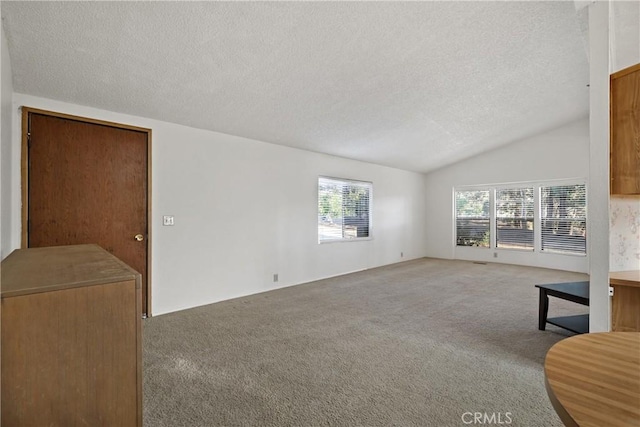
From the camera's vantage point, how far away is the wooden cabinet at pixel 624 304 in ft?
6.31

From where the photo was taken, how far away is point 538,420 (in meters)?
1.73

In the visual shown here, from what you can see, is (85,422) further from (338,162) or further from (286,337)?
(338,162)

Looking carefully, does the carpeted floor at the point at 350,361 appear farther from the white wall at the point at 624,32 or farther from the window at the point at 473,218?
the window at the point at 473,218

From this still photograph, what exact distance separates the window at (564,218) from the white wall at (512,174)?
0.22m

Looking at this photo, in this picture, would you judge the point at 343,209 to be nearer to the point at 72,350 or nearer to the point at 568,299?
the point at 568,299

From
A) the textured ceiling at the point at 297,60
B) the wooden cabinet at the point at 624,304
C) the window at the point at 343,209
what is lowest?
the wooden cabinet at the point at 624,304

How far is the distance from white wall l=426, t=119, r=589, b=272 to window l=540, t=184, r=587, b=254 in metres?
0.22

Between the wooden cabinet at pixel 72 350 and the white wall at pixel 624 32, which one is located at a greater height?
the white wall at pixel 624 32

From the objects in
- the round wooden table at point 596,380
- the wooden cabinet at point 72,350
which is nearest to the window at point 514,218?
the round wooden table at point 596,380

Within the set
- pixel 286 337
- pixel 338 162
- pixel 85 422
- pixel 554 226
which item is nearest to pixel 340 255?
pixel 338 162

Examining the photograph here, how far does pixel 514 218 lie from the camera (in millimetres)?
6941

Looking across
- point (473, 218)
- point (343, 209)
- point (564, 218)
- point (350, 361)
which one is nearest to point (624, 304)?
point (350, 361)

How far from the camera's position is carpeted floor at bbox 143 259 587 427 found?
1814mm

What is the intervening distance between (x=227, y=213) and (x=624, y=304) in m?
4.00
